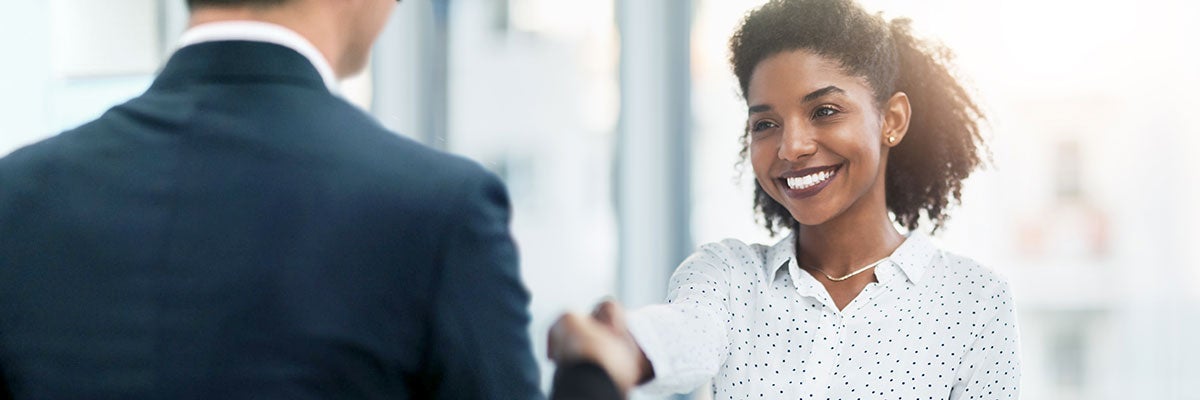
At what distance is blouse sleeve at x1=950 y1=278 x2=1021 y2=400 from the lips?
0.25m

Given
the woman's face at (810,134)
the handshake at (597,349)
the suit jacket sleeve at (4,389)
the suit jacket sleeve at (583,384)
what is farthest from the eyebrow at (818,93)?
the suit jacket sleeve at (4,389)

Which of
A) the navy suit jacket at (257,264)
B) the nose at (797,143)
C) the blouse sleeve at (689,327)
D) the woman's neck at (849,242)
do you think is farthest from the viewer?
the woman's neck at (849,242)

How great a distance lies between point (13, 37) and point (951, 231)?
262cm

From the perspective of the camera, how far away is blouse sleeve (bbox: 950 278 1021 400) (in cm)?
141

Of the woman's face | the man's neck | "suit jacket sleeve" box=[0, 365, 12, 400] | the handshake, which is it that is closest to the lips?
the woman's face

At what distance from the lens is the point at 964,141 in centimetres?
164

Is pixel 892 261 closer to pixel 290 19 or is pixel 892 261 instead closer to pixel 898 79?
pixel 898 79

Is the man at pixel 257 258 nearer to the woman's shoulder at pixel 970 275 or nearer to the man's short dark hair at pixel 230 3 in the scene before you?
the man's short dark hair at pixel 230 3

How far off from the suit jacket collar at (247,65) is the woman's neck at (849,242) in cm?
73

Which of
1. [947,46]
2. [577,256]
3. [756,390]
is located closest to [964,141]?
[947,46]

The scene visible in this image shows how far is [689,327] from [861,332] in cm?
27

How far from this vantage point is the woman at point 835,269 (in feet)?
4.62

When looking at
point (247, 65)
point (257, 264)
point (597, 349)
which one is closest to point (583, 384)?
point (597, 349)

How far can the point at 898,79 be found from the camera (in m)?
1.55
